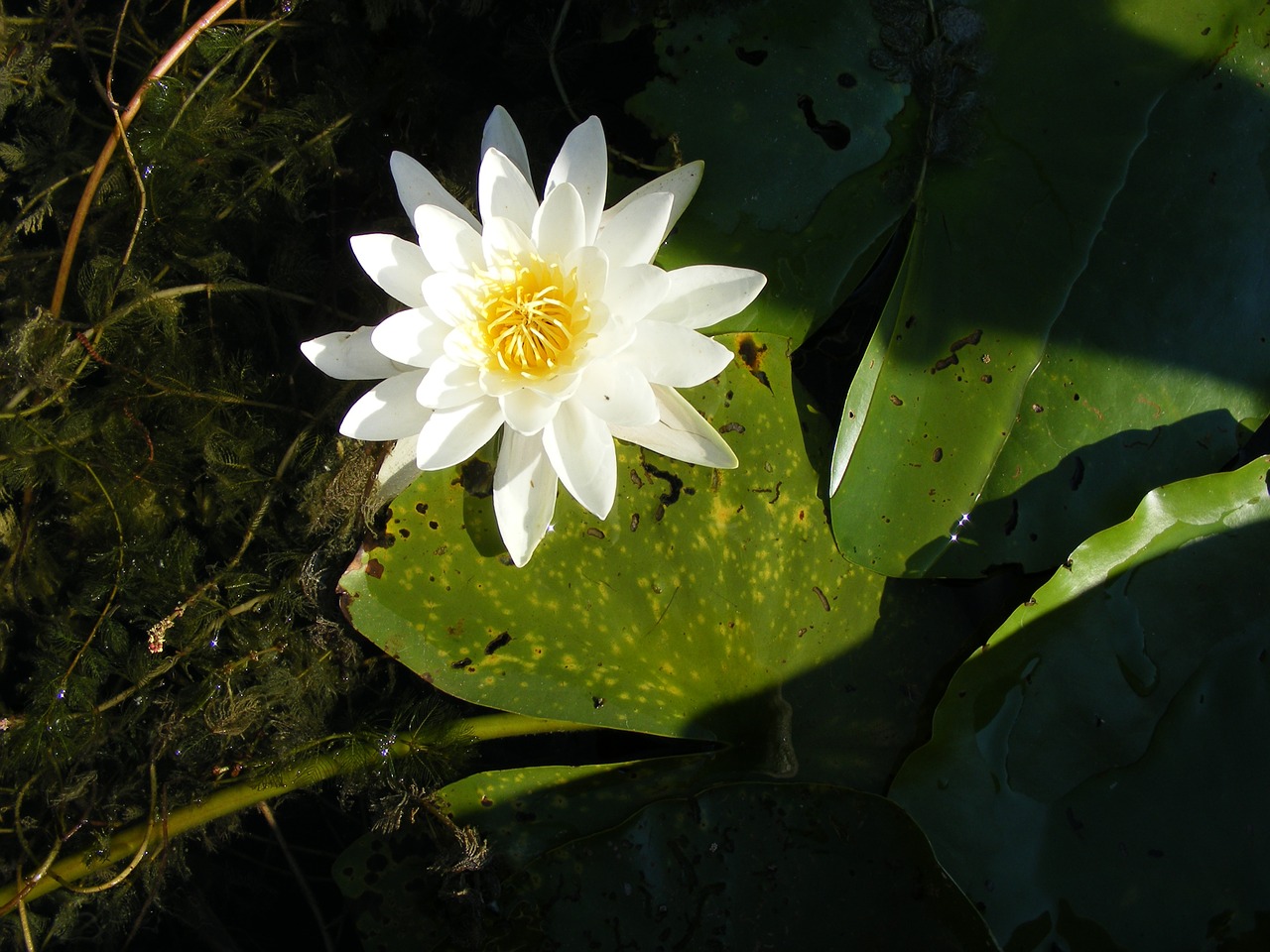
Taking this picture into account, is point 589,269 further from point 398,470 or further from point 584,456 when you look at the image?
point 398,470

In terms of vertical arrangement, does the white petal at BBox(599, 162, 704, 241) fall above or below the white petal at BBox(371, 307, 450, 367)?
above

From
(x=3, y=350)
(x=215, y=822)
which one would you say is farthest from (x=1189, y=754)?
(x=3, y=350)

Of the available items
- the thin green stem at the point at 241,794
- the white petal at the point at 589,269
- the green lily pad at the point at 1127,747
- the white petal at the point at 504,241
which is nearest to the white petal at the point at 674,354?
the white petal at the point at 589,269

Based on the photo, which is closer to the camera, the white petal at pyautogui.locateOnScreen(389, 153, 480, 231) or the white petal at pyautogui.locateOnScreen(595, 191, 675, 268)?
the white petal at pyautogui.locateOnScreen(595, 191, 675, 268)

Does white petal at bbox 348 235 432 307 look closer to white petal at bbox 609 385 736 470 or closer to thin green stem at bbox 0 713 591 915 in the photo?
white petal at bbox 609 385 736 470

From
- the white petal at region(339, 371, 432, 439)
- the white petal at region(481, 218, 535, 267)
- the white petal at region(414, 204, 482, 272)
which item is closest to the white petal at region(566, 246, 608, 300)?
the white petal at region(481, 218, 535, 267)

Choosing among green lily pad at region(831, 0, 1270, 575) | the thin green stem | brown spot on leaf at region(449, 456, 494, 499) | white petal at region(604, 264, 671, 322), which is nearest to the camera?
white petal at region(604, 264, 671, 322)

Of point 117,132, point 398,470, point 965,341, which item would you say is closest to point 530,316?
point 398,470
